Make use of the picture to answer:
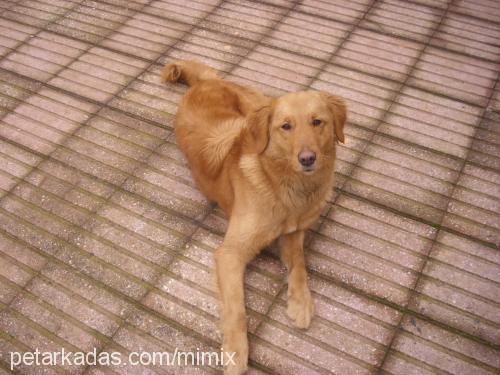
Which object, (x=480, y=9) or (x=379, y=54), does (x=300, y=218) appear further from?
(x=480, y=9)

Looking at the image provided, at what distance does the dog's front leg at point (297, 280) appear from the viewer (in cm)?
254

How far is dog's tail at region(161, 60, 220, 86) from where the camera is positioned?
3803 millimetres

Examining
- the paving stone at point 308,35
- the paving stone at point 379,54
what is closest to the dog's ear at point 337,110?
the paving stone at point 379,54

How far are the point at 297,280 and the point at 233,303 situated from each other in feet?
1.33

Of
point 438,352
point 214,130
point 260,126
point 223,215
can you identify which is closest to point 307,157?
point 260,126

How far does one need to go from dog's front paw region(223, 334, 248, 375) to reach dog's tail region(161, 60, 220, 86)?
2.21 meters

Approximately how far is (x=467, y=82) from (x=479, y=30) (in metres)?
0.90

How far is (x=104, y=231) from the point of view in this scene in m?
3.07

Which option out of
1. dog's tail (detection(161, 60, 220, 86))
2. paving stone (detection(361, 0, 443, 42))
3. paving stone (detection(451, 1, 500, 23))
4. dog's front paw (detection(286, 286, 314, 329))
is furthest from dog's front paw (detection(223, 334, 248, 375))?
paving stone (detection(451, 1, 500, 23))

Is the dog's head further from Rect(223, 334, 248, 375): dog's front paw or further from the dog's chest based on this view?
Rect(223, 334, 248, 375): dog's front paw

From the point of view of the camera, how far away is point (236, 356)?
239 centimetres

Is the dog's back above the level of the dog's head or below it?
below

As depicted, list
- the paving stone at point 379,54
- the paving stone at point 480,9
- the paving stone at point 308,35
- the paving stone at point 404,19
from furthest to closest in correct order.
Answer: the paving stone at point 480,9, the paving stone at point 404,19, the paving stone at point 308,35, the paving stone at point 379,54

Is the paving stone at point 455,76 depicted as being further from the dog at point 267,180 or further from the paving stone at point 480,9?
the dog at point 267,180
